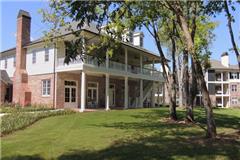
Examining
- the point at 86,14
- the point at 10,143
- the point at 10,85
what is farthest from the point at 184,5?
the point at 10,85

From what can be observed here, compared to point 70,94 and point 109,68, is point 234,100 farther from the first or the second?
point 70,94

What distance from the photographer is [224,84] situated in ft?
216

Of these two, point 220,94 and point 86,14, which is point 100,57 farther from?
point 220,94

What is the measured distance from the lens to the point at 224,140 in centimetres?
984

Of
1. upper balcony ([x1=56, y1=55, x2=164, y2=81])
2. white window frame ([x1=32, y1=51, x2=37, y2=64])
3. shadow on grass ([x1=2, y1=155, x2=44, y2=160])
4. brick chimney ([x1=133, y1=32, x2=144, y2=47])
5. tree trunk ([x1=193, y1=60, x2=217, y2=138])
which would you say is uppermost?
brick chimney ([x1=133, y1=32, x2=144, y2=47])

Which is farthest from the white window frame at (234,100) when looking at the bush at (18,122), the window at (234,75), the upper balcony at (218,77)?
the bush at (18,122)

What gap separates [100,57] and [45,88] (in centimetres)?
1981

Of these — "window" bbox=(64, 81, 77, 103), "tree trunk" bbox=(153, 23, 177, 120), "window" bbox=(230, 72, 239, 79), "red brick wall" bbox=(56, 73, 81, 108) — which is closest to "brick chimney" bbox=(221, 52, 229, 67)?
"window" bbox=(230, 72, 239, 79)

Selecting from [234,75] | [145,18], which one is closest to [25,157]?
[145,18]

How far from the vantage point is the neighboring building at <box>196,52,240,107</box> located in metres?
64.4

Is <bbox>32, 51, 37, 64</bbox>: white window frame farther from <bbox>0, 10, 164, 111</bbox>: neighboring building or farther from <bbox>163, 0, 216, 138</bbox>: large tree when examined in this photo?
<bbox>163, 0, 216, 138</bbox>: large tree

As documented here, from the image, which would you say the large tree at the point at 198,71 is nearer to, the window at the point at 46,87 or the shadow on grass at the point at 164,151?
the shadow on grass at the point at 164,151

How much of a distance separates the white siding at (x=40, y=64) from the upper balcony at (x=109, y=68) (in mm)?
1083

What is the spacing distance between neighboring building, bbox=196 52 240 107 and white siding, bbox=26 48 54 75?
45.3 meters
